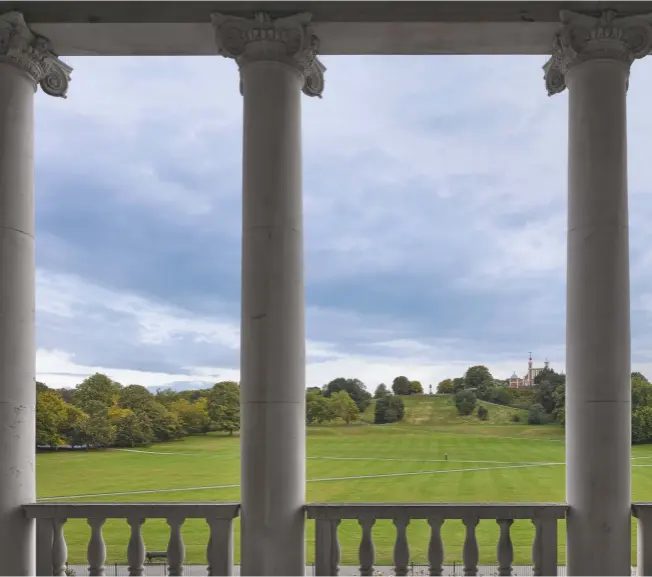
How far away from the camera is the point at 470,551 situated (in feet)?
81.0

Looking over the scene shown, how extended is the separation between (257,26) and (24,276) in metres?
16.5

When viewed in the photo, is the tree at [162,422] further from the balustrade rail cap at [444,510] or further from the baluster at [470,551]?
the baluster at [470,551]

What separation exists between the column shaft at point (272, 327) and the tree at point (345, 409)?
399 inches

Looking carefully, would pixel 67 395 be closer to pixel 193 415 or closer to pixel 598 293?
pixel 193 415

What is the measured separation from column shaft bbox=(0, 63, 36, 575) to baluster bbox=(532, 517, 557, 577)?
2345 cm

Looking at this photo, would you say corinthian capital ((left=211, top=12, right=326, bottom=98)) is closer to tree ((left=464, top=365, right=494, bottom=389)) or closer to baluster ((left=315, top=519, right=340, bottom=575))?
baluster ((left=315, top=519, right=340, bottom=575))

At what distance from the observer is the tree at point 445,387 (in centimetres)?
3844

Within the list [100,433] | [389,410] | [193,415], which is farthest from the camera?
[389,410]

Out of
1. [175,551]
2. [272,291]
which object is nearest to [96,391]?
[175,551]

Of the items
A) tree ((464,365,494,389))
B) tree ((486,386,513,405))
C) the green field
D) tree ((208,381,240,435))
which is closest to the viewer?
tree ((208,381,240,435))

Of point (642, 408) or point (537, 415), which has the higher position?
point (642, 408)

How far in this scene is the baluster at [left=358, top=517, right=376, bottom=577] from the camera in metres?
24.7

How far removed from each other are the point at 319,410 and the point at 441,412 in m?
8.81

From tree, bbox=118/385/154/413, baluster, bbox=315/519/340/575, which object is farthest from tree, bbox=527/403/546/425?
tree, bbox=118/385/154/413
